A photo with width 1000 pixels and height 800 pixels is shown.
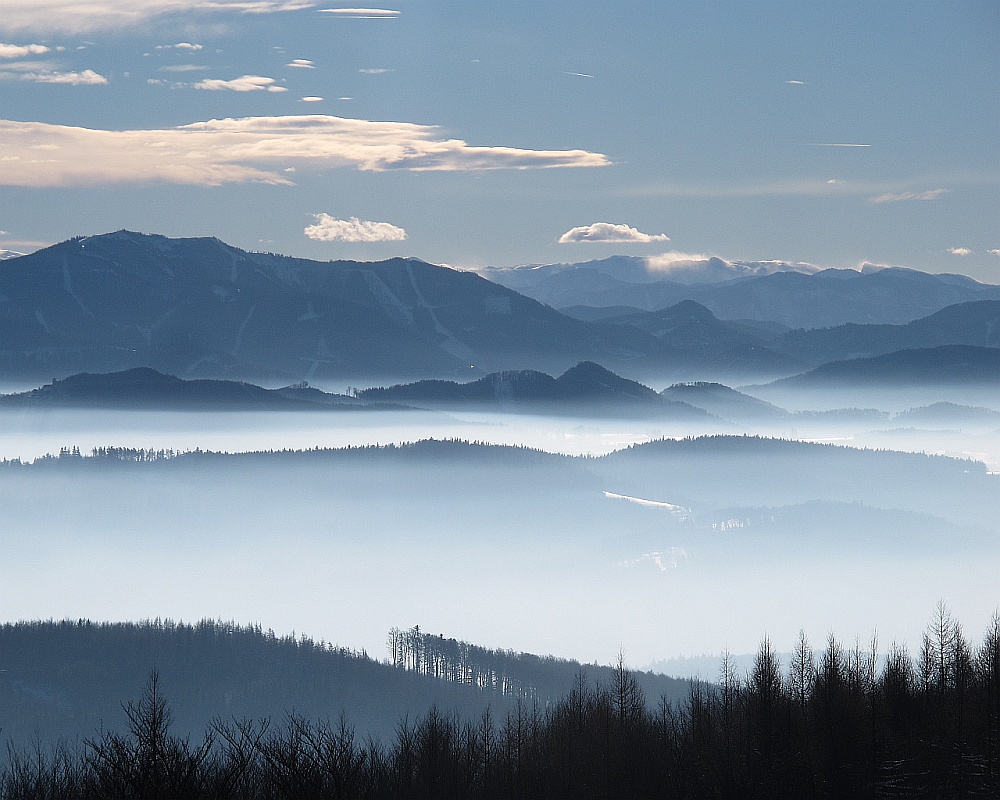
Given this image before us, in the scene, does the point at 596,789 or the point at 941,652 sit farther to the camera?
the point at 941,652

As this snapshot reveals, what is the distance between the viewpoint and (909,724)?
111688mm

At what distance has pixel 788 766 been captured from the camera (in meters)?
105

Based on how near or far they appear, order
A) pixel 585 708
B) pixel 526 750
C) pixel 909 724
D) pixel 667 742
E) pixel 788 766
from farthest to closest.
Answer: pixel 585 708, pixel 526 750, pixel 667 742, pixel 909 724, pixel 788 766

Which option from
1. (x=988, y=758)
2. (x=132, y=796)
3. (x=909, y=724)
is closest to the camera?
(x=132, y=796)

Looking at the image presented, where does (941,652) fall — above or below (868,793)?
above

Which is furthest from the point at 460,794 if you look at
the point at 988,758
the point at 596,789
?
the point at 988,758

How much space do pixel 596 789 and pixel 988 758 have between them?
115 feet

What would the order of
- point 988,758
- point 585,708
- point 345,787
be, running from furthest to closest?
point 585,708, point 988,758, point 345,787

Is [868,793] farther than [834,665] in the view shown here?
No

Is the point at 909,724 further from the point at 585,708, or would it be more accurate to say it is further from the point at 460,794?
the point at 585,708

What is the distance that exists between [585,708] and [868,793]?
69.2m

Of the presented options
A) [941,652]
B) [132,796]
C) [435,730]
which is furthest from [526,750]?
[132,796]

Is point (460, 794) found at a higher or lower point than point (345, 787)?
lower

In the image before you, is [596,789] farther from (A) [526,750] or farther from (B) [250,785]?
(B) [250,785]
